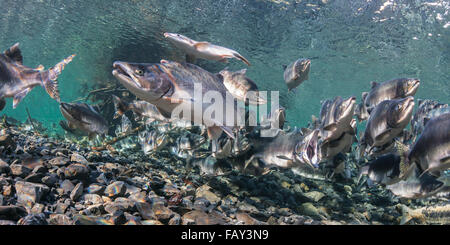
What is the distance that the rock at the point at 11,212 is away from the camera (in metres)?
2.05

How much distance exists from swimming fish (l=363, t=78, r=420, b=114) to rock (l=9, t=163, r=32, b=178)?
522 cm

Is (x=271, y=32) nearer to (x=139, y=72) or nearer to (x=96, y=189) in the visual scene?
(x=139, y=72)

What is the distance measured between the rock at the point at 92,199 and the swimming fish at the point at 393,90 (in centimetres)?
444

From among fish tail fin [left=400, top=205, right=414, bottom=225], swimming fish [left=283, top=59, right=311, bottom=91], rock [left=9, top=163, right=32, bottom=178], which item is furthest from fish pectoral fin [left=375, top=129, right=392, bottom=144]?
rock [left=9, top=163, right=32, bottom=178]

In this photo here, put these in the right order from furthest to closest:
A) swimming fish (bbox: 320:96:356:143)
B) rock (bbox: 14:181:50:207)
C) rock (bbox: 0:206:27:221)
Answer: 1. swimming fish (bbox: 320:96:356:143)
2. rock (bbox: 14:181:50:207)
3. rock (bbox: 0:206:27:221)

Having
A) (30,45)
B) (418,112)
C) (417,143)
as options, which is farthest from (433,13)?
(30,45)

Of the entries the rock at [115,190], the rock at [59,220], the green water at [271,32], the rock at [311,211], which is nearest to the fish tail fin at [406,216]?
the rock at [311,211]

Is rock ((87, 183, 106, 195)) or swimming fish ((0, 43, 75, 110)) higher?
swimming fish ((0, 43, 75, 110))

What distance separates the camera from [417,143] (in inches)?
119

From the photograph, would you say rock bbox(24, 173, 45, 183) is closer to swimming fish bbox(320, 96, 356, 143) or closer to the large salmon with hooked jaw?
the large salmon with hooked jaw

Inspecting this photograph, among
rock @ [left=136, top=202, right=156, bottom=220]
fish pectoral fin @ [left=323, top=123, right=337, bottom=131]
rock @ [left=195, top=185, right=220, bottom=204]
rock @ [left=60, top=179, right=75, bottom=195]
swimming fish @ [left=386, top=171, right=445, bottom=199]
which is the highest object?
fish pectoral fin @ [left=323, top=123, right=337, bottom=131]

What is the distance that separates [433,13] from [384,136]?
48.8 feet

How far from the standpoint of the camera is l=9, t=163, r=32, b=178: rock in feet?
9.36
